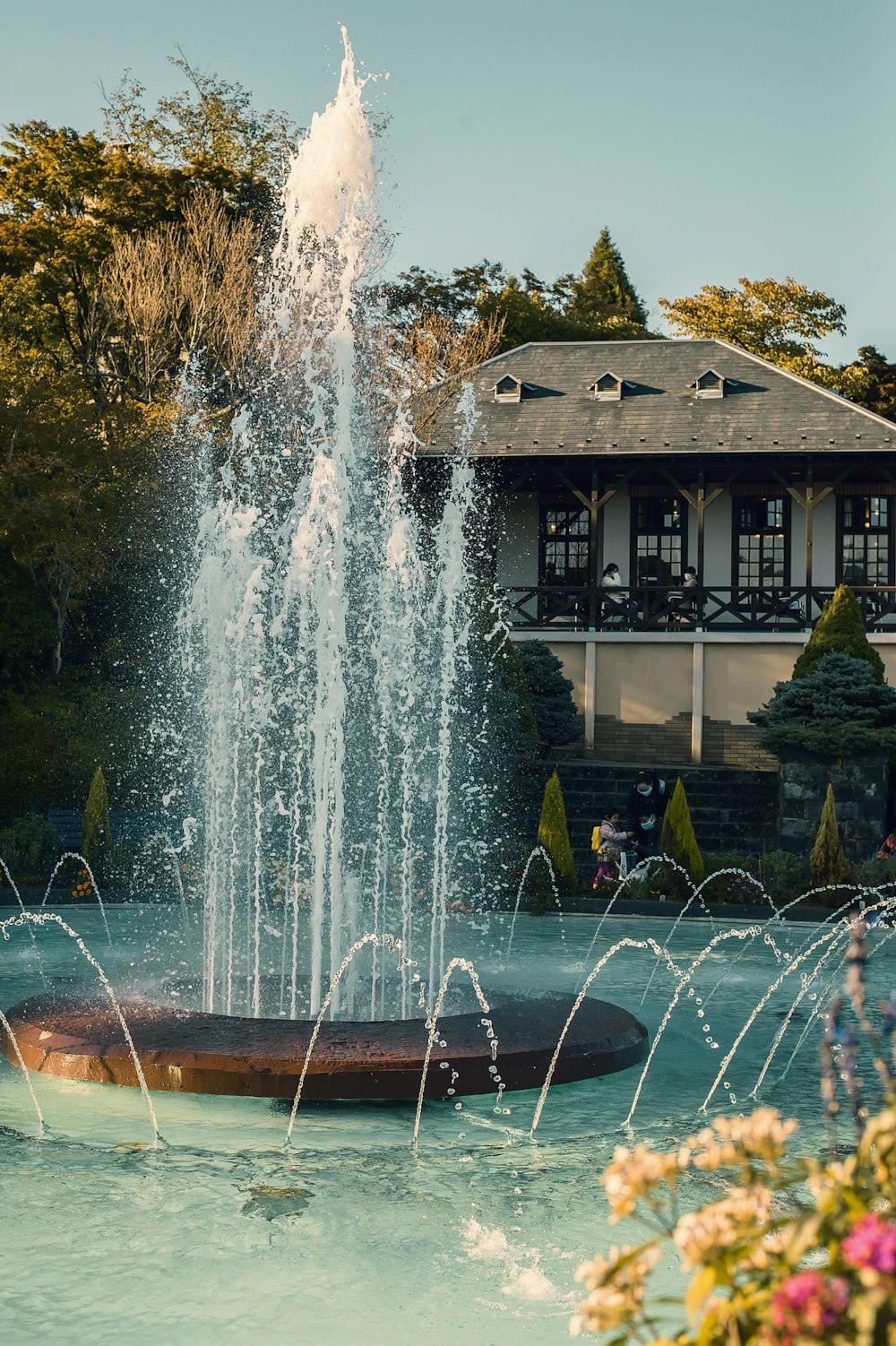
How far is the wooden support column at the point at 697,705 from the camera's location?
26016mm

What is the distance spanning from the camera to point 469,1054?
785 cm

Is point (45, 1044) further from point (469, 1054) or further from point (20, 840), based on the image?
point (20, 840)

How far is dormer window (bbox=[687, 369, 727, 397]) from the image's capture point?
28578 mm

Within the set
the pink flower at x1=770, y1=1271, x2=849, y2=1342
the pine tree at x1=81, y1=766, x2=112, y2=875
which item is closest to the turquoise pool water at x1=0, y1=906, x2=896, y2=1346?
the pink flower at x1=770, y1=1271, x2=849, y2=1342

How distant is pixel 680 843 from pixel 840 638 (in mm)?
5468

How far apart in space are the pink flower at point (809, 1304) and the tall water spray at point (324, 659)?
25.7ft

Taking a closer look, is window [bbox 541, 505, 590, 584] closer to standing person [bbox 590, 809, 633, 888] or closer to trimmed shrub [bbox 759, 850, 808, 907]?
standing person [bbox 590, 809, 633, 888]

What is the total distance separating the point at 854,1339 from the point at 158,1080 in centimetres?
619

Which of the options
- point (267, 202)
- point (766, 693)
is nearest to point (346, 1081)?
point (766, 693)

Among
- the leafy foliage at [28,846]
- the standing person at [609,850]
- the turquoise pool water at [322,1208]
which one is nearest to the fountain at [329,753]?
the turquoise pool water at [322,1208]

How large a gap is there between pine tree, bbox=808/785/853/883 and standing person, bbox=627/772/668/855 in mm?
2240

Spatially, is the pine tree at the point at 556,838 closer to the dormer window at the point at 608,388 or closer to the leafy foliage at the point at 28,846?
the leafy foliage at the point at 28,846

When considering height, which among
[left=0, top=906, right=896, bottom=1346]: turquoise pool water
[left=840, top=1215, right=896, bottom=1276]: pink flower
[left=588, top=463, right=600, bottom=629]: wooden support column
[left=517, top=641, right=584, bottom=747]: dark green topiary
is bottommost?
[left=0, top=906, right=896, bottom=1346]: turquoise pool water

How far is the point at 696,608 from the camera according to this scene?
26.9 metres
